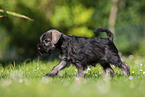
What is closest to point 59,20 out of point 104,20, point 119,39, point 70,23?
point 70,23

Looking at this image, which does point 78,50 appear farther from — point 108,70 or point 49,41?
point 108,70

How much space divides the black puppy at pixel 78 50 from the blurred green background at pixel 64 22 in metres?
3.18

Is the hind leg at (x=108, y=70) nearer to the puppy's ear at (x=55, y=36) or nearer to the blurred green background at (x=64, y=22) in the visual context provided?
the puppy's ear at (x=55, y=36)

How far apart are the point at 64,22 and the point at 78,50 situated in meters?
10.5

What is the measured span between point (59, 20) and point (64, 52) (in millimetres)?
10356

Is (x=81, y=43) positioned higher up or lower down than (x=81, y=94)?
higher up

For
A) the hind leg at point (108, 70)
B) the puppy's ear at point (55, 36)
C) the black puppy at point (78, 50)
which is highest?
the puppy's ear at point (55, 36)

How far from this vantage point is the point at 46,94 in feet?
8.99

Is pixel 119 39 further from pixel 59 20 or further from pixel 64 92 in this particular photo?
pixel 64 92

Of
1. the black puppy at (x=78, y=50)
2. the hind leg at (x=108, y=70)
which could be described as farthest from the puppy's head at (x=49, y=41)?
the hind leg at (x=108, y=70)

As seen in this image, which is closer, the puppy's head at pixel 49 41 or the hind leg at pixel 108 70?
the puppy's head at pixel 49 41

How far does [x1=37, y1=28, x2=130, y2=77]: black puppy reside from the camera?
4473mm

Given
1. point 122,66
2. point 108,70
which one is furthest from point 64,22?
point 122,66

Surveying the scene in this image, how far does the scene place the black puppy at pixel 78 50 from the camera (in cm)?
→ 447
